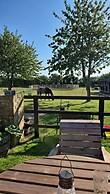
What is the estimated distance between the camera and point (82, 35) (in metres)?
14.9

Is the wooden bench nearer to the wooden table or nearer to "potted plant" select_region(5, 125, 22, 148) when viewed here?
the wooden table

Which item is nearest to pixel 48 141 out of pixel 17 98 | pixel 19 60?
pixel 17 98

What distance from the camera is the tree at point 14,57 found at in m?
18.8

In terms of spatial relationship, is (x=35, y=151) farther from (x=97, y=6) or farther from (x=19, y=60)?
(x=19, y=60)

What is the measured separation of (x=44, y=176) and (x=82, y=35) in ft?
47.7

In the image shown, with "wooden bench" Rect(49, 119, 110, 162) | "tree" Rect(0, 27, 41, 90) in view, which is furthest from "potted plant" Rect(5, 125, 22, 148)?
"tree" Rect(0, 27, 41, 90)

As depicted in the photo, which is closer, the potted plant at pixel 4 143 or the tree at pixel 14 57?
the potted plant at pixel 4 143

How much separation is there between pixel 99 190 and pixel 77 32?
50.0 ft

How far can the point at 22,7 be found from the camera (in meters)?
9.33

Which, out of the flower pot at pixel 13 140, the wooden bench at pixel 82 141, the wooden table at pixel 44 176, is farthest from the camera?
the flower pot at pixel 13 140

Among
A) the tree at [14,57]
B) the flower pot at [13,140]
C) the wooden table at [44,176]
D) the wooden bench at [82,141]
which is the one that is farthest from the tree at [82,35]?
the wooden table at [44,176]

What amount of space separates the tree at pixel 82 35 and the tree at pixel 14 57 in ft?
15.1

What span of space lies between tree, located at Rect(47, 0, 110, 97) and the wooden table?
44.8ft

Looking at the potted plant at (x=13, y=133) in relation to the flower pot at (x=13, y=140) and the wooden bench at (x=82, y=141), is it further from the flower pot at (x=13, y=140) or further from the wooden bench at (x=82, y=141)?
the wooden bench at (x=82, y=141)
